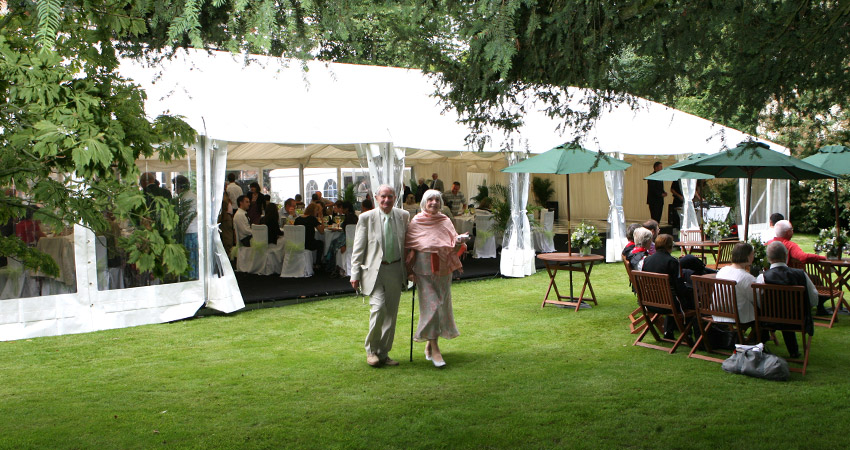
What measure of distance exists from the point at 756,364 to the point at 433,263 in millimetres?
2757

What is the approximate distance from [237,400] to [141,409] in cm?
68

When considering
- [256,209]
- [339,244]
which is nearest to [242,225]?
[339,244]

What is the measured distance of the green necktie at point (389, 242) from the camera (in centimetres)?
623

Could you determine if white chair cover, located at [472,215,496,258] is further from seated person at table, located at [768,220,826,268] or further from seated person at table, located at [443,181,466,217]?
seated person at table, located at [768,220,826,268]

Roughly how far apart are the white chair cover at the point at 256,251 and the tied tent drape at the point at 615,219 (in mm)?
6325

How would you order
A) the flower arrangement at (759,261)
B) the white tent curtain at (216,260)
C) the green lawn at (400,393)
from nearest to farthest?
the green lawn at (400,393) → the flower arrangement at (759,261) → the white tent curtain at (216,260)

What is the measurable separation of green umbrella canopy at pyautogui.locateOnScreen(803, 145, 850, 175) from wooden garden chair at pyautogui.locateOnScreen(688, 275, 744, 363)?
4661mm

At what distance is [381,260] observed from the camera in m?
6.19

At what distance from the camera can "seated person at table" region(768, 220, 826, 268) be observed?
8.10m

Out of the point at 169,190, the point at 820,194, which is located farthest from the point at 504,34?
the point at 820,194

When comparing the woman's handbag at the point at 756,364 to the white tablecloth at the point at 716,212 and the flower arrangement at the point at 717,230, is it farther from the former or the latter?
the white tablecloth at the point at 716,212

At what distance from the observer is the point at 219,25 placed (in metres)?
3.92

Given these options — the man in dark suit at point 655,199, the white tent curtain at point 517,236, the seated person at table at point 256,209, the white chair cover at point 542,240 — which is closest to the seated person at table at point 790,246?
the white tent curtain at point 517,236

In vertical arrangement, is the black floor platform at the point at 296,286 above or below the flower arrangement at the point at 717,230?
below
